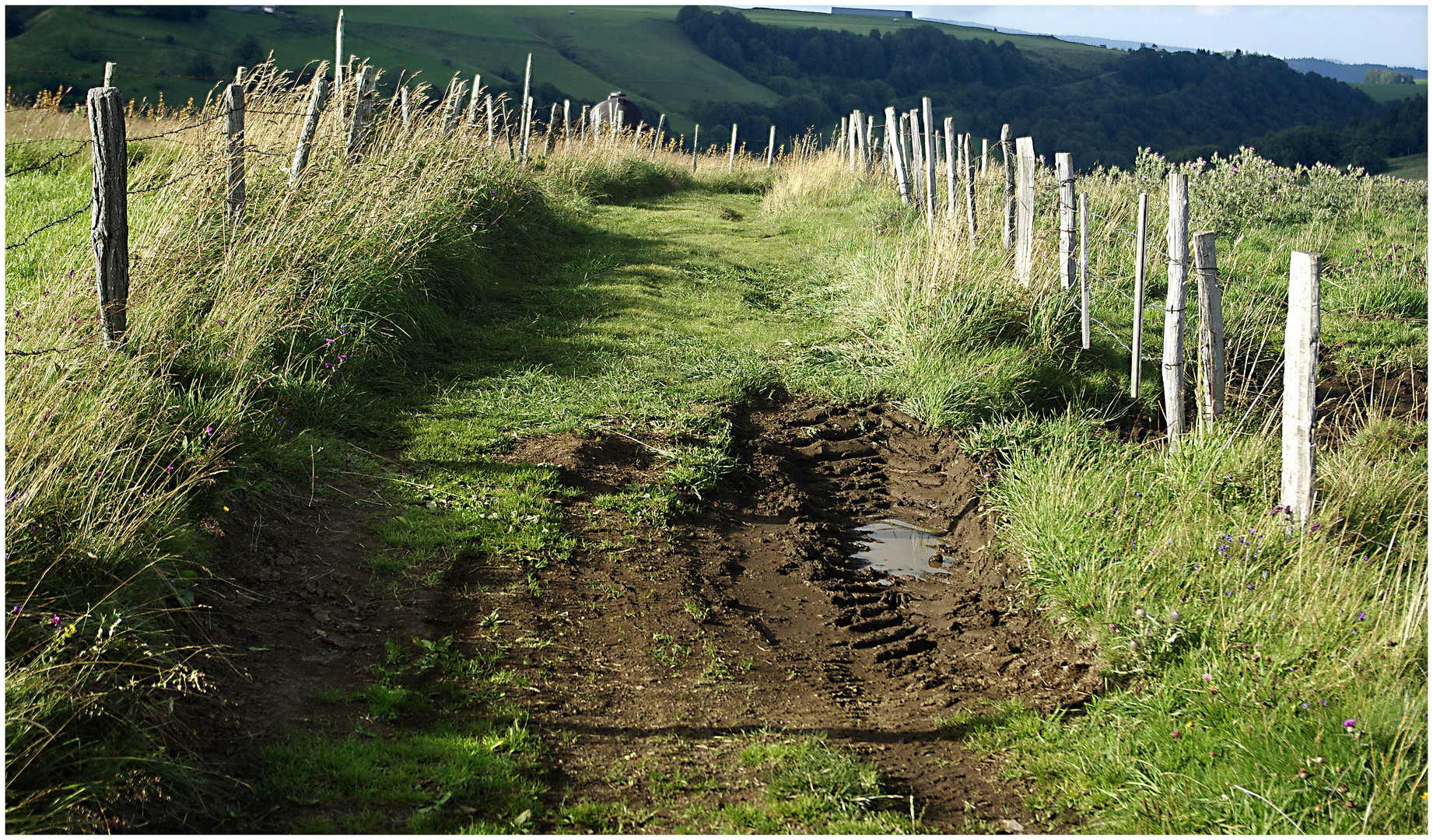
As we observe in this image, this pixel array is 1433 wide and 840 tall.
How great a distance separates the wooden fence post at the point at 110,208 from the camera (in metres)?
4.38

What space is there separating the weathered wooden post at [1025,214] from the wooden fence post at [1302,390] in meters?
4.28

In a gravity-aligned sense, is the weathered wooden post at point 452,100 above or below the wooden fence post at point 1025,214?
above

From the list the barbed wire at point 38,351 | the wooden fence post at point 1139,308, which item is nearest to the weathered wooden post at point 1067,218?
the wooden fence post at point 1139,308

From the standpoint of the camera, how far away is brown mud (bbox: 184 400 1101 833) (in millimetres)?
3002

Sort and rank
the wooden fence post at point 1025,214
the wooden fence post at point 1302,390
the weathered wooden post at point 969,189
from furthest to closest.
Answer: the weathered wooden post at point 969,189, the wooden fence post at point 1025,214, the wooden fence post at point 1302,390

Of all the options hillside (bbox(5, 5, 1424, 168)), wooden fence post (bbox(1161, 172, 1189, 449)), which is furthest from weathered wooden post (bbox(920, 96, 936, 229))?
hillside (bbox(5, 5, 1424, 168))

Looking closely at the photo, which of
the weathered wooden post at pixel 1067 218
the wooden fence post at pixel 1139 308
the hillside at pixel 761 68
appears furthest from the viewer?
the hillside at pixel 761 68

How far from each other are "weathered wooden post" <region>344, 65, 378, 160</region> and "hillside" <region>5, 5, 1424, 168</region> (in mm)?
50494

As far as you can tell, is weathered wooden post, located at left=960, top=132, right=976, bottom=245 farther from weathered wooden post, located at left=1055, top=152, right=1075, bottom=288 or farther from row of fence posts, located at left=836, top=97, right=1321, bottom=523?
weathered wooden post, located at left=1055, top=152, right=1075, bottom=288

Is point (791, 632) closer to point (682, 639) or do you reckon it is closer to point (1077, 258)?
point (682, 639)

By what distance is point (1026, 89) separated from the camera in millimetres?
91812

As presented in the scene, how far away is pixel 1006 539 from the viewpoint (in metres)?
4.73

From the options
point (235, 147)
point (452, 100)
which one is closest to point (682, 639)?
point (235, 147)

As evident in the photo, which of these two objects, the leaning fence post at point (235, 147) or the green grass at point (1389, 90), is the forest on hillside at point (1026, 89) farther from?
the leaning fence post at point (235, 147)
